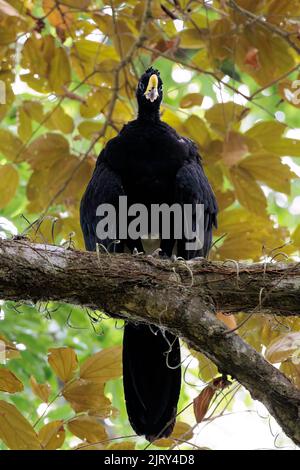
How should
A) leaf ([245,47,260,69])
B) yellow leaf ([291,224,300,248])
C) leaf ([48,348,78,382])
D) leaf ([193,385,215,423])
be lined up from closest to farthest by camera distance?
1. leaf ([193,385,215,423])
2. leaf ([48,348,78,382])
3. yellow leaf ([291,224,300,248])
4. leaf ([245,47,260,69])

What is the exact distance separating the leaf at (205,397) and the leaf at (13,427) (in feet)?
2.34

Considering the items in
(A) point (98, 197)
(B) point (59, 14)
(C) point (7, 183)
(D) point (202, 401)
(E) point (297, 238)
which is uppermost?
(B) point (59, 14)

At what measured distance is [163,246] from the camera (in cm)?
424

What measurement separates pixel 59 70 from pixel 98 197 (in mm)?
920

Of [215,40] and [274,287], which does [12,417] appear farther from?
[215,40]

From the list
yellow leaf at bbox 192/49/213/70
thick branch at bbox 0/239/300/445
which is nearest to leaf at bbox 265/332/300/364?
thick branch at bbox 0/239/300/445

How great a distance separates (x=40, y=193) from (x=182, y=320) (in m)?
2.07

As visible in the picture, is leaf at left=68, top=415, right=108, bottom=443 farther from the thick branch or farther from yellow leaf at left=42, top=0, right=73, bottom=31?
yellow leaf at left=42, top=0, right=73, bottom=31

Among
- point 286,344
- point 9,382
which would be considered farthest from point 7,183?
point 286,344

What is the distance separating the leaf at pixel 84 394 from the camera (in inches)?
136

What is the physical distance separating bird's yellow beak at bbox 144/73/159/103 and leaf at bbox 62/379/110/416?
1786 mm

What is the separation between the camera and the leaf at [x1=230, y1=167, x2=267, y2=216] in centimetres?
436

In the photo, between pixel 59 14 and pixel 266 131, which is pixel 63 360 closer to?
pixel 266 131

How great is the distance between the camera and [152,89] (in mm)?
4438
